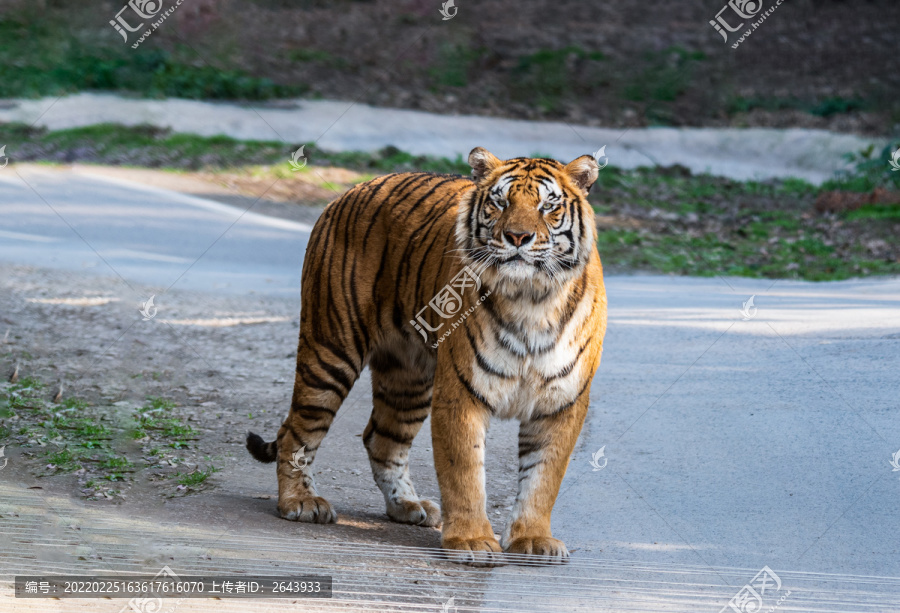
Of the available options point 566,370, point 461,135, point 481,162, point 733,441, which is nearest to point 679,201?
point 461,135

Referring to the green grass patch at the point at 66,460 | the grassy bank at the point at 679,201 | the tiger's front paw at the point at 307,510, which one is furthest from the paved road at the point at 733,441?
the green grass patch at the point at 66,460

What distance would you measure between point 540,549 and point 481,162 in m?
1.44

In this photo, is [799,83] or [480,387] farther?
[799,83]

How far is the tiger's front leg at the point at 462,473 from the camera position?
364cm

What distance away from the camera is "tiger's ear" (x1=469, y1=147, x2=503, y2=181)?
3.82m

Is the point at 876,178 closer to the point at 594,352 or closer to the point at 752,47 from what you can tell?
the point at 752,47

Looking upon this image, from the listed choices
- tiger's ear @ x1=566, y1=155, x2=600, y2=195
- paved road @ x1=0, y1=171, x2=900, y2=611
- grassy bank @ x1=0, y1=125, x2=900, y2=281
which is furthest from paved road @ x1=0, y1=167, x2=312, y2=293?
tiger's ear @ x1=566, y1=155, x2=600, y2=195

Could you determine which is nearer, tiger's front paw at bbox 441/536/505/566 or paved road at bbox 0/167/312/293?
tiger's front paw at bbox 441/536/505/566

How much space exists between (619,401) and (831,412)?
1.21 meters

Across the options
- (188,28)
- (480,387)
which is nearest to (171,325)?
(480,387)

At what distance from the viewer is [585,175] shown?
3.85m

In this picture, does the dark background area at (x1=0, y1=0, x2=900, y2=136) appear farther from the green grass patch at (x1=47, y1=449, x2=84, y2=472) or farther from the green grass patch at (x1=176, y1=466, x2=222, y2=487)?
the green grass patch at (x1=176, y1=466, x2=222, y2=487)

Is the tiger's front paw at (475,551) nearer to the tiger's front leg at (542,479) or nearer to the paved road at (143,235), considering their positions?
the tiger's front leg at (542,479)

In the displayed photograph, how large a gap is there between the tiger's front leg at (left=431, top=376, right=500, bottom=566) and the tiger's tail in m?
1.07
